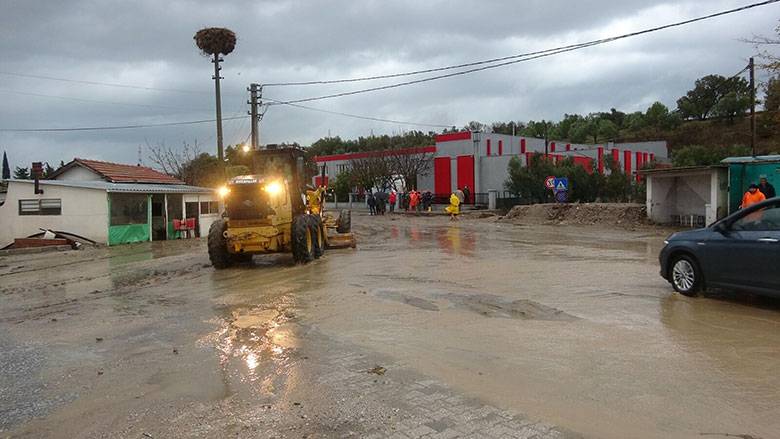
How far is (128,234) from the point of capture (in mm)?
23500

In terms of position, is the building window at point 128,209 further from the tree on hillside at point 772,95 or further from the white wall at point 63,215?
the tree on hillside at point 772,95

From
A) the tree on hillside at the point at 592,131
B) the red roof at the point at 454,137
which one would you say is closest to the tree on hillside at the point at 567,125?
the tree on hillside at the point at 592,131

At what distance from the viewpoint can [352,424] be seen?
4.35m

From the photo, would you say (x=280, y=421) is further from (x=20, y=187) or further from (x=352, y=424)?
(x=20, y=187)

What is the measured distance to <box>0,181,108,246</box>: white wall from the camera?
2225 centimetres

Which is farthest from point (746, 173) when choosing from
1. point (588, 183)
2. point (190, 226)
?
point (190, 226)

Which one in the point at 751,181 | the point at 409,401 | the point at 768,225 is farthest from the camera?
the point at 751,181

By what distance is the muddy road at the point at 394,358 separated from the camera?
14.5 feet

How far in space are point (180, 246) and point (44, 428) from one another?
18.1m

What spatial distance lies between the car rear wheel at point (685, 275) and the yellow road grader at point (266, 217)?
8147mm

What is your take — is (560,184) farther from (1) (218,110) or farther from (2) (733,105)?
(2) (733,105)

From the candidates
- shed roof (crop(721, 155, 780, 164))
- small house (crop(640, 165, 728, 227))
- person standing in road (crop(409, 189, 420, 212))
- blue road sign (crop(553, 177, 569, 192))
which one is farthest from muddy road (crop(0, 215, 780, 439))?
person standing in road (crop(409, 189, 420, 212))

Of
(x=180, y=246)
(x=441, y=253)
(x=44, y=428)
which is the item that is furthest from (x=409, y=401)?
(x=180, y=246)

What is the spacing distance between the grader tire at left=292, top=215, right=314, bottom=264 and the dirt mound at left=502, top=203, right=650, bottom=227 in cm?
1619
